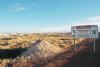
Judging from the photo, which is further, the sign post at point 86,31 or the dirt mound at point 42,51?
the dirt mound at point 42,51

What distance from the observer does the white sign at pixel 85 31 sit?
2703 cm

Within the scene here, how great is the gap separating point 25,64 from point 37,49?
918cm

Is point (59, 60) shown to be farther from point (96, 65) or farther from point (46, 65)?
point (96, 65)

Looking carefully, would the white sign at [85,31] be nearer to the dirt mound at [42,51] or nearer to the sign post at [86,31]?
the sign post at [86,31]

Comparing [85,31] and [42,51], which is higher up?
[85,31]

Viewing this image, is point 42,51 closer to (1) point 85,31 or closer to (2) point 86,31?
(1) point 85,31

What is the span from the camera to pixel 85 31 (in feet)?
91.5

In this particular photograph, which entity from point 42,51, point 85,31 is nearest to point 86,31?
point 85,31

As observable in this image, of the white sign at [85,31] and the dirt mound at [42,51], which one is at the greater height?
the white sign at [85,31]

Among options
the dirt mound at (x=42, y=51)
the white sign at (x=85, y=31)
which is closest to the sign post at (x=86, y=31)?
the white sign at (x=85, y=31)

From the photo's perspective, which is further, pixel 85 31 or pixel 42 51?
pixel 42 51

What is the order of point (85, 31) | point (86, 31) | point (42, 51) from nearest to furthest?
point (86, 31)
point (85, 31)
point (42, 51)

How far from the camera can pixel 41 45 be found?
35.0 meters

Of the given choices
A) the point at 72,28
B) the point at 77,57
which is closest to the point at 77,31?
the point at 72,28
